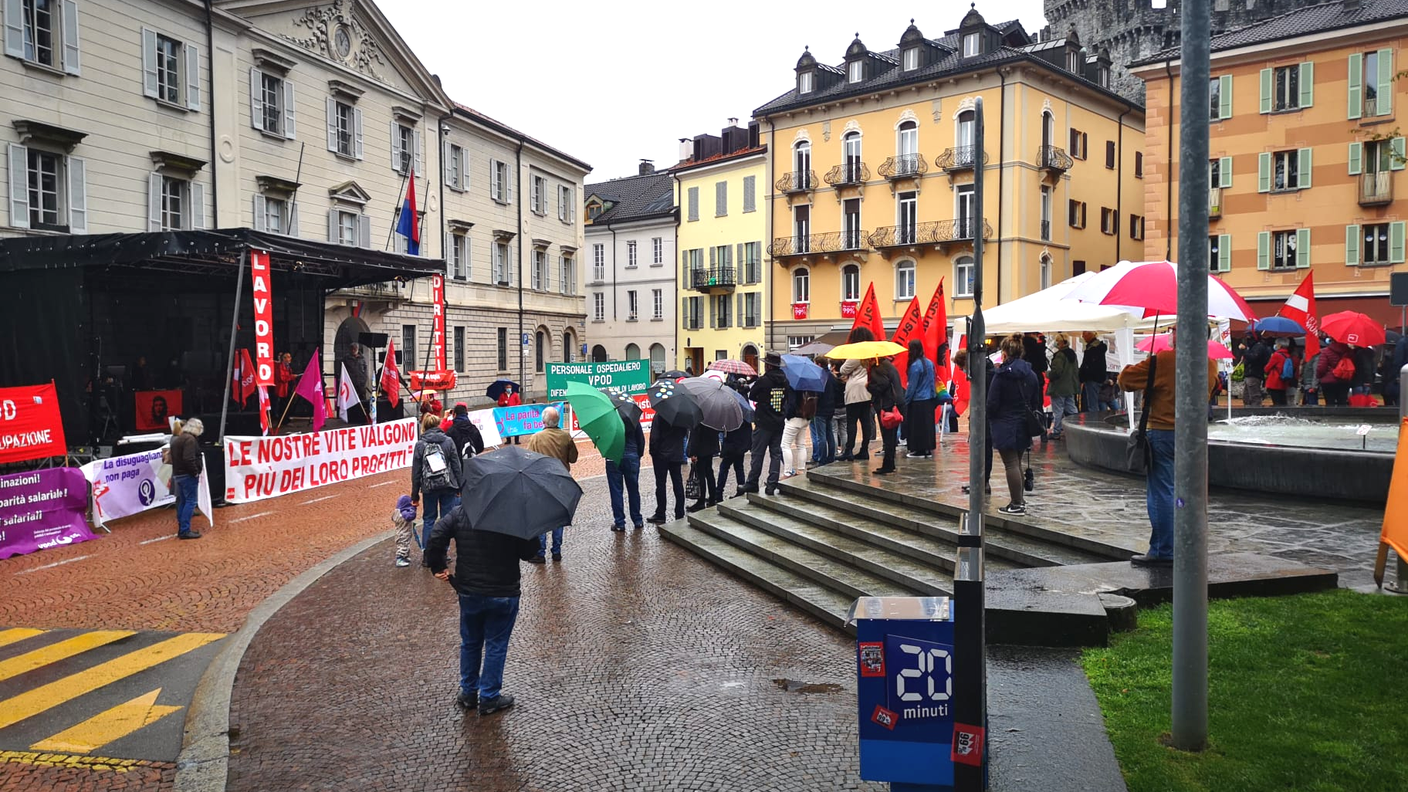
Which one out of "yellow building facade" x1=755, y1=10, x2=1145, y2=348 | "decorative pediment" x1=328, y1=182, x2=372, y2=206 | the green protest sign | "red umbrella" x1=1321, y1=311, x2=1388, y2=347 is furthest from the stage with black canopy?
"yellow building facade" x1=755, y1=10, x2=1145, y2=348

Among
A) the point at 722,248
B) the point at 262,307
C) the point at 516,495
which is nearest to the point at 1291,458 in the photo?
the point at 516,495

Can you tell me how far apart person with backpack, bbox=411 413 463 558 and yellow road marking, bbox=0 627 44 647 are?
3.59 meters

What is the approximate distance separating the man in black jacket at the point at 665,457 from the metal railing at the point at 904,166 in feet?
111

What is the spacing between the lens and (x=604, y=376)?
26.7 m

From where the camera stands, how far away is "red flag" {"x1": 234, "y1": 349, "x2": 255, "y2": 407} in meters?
21.6

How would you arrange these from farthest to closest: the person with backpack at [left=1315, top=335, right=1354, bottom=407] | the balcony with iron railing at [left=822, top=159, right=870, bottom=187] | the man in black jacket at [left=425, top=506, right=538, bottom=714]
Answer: the balcony with iron railing at [left=822, top=159, right=870, bottom=187] < the person with backpack at [left=1315, top=335, right=1354, bottom=407] < the man in black jacket at [left=425, top=506, right=538, bottom=714]

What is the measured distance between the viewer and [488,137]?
139ft

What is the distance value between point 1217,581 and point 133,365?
77.8ft

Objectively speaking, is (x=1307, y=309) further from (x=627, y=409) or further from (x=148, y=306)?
(x=148, y=306)

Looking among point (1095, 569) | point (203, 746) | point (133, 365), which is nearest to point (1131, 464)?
point (1095, 569)

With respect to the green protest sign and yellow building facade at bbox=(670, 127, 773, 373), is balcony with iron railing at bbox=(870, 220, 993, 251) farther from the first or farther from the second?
the green protest sign

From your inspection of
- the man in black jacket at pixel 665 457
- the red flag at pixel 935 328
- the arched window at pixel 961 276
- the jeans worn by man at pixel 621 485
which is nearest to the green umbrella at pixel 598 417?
the jeans worn by man at pixel 621 485

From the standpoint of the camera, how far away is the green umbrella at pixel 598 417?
10.5m

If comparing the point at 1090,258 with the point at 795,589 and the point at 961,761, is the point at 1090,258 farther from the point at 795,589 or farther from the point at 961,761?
the point at 961,761
